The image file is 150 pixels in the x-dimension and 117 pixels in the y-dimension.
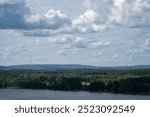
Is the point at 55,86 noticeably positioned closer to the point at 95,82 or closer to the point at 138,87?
the point at 95,82

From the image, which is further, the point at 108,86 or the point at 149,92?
the point at 108,86

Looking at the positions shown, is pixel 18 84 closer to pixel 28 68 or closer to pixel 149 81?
pixel 149 81

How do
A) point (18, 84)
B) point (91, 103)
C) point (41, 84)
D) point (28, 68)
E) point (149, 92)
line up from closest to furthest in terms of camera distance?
point (91, 103), point (149, 92), point (41, 84), point (18, 84), point (28, 68)

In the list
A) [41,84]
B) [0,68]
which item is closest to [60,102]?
[41,84]

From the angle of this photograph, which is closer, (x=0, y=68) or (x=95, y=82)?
(x=95, y=82)

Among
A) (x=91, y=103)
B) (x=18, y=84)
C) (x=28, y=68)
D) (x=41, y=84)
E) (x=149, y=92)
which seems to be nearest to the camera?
(x=91, y=103)

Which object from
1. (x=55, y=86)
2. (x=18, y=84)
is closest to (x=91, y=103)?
(x=55, y=86)

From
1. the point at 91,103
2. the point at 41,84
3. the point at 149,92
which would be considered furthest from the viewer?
the point at 41,84

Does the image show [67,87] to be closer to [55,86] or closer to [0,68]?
[55,86]

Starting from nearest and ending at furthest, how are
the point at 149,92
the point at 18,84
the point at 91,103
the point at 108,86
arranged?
the point at 91,103, the point at 149,92, the point at 108,86, the point at 18,84
